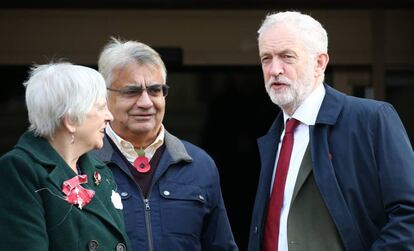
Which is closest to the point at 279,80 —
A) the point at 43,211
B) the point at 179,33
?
the point at 43,211

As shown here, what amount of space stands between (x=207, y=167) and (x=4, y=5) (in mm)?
3212

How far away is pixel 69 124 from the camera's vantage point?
3086 millimetres

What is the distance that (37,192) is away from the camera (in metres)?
2.95

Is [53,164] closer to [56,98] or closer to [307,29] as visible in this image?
[56,98]

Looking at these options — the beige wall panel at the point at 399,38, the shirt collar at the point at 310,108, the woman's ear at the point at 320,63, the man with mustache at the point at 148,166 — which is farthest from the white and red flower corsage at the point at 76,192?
the beige wall panel at the point at 399,38

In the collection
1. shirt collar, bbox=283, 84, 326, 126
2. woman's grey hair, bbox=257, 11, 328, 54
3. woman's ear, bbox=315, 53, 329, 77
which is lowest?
shirt collar, bbox=283, 84, 326, 126

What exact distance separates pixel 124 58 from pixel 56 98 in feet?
2.32

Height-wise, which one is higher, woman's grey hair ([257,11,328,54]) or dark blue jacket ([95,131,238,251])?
woman's grey hair ([257,11,328,54])

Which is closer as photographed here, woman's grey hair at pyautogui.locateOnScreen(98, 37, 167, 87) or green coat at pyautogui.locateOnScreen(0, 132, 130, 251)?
green coat at pyautogui.locateOnScreen(0, 132, 130, 251)

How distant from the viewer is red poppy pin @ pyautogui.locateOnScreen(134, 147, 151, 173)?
373 centimetres

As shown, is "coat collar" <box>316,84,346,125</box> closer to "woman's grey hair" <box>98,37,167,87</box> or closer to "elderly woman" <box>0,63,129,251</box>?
"woman's grey hair" <box>98,37,167,87</box>

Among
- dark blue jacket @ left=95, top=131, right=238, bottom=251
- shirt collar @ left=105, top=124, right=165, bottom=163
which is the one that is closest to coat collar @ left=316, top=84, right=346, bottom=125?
dark blue jacket @ left=95, top=131, right=238, bottom=251

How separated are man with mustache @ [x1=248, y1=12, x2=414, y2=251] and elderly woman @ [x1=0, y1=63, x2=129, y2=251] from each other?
0.71m

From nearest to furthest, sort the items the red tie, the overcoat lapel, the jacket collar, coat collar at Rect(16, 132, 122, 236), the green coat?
the green coat < coat collar at Rect(16, 132, 122, 236) < the overcoat lapel < the red tie < the jacket collar
